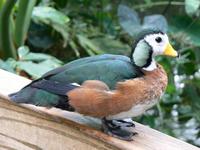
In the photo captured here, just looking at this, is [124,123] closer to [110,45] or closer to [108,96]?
[108,96]

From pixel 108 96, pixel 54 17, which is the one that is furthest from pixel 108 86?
pixel 54 17

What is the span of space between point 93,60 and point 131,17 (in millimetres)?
945

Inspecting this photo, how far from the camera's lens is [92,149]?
0.76 metres

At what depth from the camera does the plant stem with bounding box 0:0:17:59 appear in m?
1.63

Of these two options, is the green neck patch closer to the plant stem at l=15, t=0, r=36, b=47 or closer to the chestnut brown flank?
the chestnut brown flank

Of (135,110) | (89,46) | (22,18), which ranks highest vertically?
(135,110)

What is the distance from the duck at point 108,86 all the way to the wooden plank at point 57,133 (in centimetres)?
2

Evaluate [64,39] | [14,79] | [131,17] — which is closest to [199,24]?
[131,17]

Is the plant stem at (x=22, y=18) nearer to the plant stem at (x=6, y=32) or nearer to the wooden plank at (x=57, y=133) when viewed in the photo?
the plant stem at (x=6, y=32)

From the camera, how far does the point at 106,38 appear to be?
75.5 inches

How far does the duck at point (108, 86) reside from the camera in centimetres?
77

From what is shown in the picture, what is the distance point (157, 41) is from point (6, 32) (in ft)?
3.19

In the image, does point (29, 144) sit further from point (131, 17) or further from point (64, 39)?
point (64, 39)

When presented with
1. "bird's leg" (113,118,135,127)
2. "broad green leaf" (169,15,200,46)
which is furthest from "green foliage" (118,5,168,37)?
"bird's leg" (113,118,135,127)
